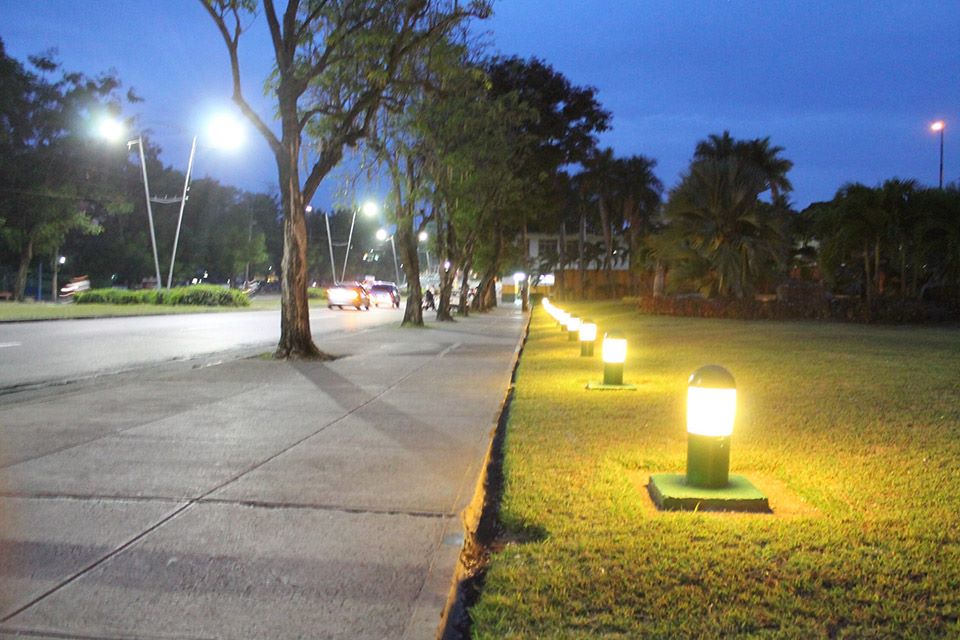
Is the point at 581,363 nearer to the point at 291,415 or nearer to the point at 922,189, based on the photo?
the point at 291,415

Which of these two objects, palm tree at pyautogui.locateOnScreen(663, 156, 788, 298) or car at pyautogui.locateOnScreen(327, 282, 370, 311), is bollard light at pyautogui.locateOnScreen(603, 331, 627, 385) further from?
car at pyautogui.locateOnScreen(327, 282, 370, 311)

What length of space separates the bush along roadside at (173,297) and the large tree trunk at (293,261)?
2883cm

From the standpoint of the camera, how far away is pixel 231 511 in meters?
5.49

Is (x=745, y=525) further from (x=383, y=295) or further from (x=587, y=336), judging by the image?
(x=383, y=295)

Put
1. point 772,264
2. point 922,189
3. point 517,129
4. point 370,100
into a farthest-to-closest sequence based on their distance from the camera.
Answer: point 517,129 → point 772,264 → point 922,189 → point 370,100

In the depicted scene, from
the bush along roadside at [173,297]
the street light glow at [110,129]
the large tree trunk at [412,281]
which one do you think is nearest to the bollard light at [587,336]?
the large tree trunk at [412,281]

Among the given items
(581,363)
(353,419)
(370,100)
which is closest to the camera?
(353,419)

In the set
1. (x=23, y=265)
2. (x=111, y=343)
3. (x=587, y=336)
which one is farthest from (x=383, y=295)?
(x=587, y=336)

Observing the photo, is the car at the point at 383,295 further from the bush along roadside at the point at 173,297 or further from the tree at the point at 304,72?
the tree at the point at 304,72

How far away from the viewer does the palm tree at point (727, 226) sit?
30.8 m

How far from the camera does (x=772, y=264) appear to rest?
105ft

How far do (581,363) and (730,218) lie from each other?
58.2 ft

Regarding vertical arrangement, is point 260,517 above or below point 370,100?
below

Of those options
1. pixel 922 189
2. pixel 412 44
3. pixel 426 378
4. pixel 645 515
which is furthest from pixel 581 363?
pixel 922 189
